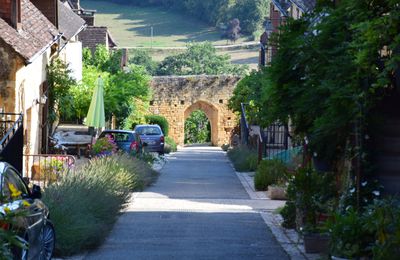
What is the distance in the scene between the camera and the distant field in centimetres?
9869

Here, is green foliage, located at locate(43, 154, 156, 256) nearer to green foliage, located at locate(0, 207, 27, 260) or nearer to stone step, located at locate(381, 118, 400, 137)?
green foliage, located at locate(0, 207, 27, 260)

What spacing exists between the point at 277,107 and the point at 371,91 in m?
2.87

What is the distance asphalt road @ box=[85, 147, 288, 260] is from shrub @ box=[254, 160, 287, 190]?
0.50 meters

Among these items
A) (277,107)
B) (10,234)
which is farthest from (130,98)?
(10,234)

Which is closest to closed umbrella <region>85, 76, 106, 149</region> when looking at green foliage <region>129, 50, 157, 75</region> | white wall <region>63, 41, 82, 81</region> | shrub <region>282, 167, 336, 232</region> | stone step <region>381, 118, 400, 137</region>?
white wall <region>63, 41, 82, 81</region>

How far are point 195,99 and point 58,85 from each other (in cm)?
3095

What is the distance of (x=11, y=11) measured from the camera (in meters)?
21.9

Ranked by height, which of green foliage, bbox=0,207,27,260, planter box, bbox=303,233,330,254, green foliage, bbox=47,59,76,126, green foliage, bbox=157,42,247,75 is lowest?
planter box, bbox=303,233,330,254

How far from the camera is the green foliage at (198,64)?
7319 centimetres

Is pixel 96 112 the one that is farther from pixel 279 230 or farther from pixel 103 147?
pixel 279 230

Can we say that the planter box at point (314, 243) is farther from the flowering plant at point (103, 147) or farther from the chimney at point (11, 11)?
the flowering plant at point (103, 147)

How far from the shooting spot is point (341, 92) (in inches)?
403

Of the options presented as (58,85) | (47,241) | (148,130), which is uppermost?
(58,85)

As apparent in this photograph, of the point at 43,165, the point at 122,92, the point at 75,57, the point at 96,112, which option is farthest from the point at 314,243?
the point at 122,92
